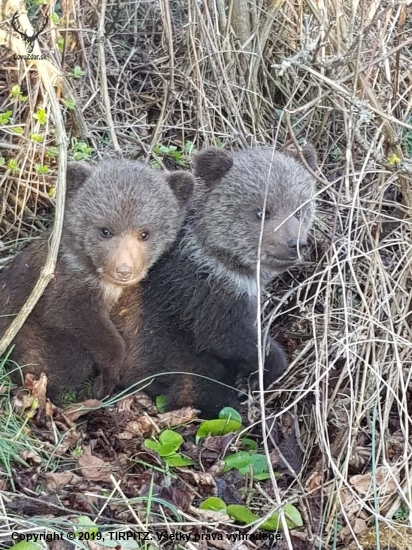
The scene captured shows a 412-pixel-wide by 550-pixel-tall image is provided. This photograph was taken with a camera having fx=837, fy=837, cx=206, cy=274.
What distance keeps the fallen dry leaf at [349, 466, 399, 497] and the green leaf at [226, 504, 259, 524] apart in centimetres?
55

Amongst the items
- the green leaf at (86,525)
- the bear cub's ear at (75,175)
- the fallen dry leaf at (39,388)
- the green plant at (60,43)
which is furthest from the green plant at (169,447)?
the green plant at (60,43)

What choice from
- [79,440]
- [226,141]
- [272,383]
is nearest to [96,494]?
[79,440]

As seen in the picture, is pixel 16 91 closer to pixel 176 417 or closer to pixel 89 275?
pixel 89 275

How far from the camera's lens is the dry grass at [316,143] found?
14.2ft

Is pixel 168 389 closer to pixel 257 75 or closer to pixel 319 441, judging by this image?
pixel 319 441

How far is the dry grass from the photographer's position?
14.2 ft

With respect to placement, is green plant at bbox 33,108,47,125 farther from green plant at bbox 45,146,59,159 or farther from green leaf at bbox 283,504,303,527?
green leaf at bbox 283,504,303,527

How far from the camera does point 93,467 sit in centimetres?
440

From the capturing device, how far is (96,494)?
164 inches

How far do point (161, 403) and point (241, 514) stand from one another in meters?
1.21

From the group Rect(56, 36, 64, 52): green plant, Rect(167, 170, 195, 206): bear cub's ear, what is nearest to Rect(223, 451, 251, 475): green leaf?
Rect(167, 170, 195, 206): bear cub's ear

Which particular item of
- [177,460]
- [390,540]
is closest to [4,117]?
[177,460]

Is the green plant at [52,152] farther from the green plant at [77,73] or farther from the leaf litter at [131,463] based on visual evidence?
the leaf litter at [131,463]

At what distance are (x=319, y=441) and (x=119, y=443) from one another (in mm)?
1129
